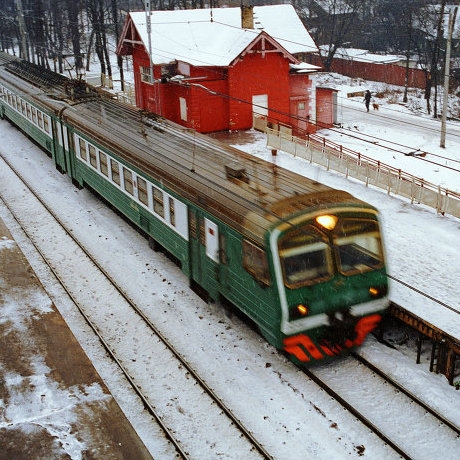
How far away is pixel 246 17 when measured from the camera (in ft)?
99.1

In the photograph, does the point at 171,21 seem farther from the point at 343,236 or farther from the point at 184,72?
the point at 343,236

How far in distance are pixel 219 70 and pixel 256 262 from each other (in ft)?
67.6

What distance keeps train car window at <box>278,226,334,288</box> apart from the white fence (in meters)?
8.69

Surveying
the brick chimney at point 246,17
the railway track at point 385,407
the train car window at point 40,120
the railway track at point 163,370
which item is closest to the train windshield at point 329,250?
the railway track at point 385,407

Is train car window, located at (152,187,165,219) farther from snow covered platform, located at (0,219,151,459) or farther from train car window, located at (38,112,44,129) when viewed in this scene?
train car window, located at (38,112,44,129)

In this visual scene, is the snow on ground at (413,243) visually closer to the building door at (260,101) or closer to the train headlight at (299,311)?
the train headlight at (299,311)

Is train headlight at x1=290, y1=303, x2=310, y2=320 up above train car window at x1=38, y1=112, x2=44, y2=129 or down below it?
below

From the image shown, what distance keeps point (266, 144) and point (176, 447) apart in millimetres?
18889

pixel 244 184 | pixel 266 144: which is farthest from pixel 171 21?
pixel 244 184

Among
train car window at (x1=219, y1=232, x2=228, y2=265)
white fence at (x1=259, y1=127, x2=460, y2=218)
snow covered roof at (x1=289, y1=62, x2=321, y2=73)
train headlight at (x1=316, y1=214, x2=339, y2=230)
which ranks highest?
snow covered roof at (x1=289, y1=62, x2=321, y2=73)

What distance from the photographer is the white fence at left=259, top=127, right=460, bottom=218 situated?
1733cm

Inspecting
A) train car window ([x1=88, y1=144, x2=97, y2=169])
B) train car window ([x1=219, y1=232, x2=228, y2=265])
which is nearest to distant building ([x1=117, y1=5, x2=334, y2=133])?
train car window ([x1=88, y1=144, x2=97, y2=169])

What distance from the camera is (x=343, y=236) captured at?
31.8 ft

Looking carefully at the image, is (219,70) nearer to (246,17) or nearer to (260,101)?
(260,101)
